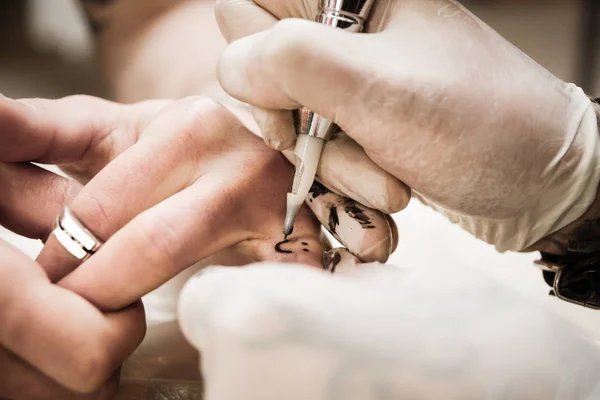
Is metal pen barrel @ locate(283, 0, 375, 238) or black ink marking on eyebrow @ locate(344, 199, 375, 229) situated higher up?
metal pen barrel @ locate(283, 0, 375, 238)

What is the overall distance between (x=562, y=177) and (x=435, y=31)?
5.9 inches

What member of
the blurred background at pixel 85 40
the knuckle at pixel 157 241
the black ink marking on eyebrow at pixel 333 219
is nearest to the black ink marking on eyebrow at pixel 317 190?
the black ink marking on eyebrow at pixel 333 219

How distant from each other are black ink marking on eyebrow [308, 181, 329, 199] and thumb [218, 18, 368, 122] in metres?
0.08

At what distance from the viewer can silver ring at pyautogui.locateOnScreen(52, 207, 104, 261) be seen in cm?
43

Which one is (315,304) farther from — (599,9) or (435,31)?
(599,9)

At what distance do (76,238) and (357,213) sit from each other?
0.73ft

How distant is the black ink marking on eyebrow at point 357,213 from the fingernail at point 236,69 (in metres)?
0.12

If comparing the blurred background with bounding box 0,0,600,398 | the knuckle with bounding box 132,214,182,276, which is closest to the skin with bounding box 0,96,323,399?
the knuckle with bounding box 132,214,182,276

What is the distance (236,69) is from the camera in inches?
17.5

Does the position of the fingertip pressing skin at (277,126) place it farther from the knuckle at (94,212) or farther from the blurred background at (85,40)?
the blurred background at (85,40)

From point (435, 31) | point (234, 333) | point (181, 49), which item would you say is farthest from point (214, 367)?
point (181, 49)

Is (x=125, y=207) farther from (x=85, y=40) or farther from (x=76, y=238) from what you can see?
(x=85, y=40)

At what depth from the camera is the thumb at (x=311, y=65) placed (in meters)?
0.37

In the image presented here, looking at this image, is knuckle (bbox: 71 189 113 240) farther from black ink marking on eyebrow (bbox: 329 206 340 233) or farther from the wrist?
the wrist
